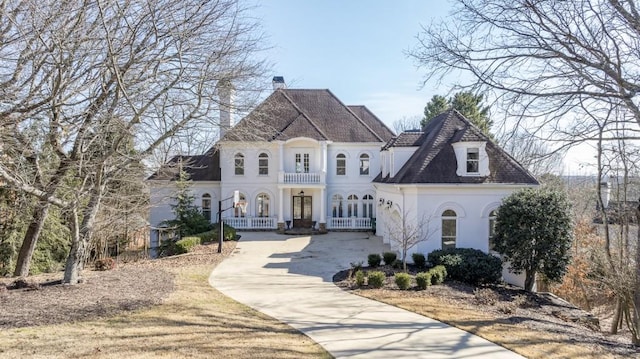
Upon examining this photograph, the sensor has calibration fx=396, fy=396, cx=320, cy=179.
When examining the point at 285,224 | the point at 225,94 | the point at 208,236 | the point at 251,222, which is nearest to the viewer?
the point at 225,94

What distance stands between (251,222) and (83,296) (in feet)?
57.9

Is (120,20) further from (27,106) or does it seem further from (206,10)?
(27,106)

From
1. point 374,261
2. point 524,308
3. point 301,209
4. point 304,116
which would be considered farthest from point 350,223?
point 524,308

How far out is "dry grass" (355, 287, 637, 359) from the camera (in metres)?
7.98

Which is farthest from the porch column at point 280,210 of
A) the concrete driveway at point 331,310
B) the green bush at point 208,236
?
the concrete driveway at point 331,310

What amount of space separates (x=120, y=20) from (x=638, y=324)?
51.6ft

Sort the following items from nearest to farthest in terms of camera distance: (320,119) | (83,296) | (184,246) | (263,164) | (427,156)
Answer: (83,296) → (427,156) → (184,246) → (263,164) → (320,119)

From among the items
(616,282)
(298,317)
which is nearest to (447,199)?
(616,282)

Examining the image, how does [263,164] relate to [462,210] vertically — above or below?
above

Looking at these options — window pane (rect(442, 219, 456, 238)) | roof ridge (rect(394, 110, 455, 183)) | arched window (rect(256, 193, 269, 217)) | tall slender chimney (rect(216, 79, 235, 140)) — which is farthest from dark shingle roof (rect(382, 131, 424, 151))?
arched window (rect(256, 193, 269, 217))

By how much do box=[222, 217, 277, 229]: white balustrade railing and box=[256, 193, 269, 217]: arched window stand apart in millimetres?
829

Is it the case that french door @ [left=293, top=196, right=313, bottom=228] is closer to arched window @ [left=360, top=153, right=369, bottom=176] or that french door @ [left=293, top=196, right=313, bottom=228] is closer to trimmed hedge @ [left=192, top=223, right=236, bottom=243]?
arched window @ [left=360, top=153, right=369, bottom=176]

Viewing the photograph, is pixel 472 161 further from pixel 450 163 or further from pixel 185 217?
pixel 185 217

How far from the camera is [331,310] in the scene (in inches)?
406
